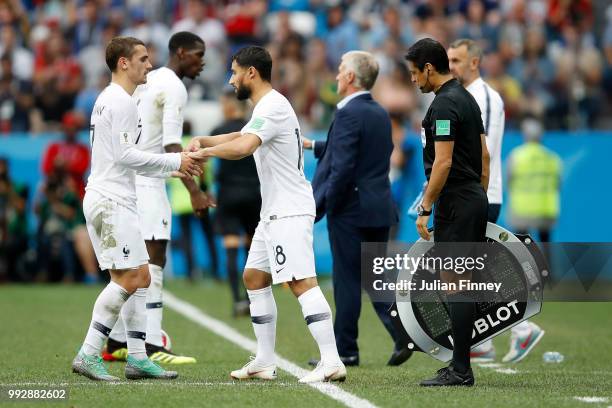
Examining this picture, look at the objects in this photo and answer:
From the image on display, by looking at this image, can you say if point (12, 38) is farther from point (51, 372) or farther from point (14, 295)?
point (51, 372)

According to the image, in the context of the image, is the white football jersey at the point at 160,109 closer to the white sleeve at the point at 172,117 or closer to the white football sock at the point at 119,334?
the white sleeve at the point at 172,117

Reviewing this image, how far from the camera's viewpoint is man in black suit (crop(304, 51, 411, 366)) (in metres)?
9.65

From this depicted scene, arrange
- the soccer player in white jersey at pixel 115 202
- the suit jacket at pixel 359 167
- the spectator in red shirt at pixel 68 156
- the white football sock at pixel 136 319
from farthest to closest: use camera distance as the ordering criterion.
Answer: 1. the spectator in red shirt at pixel 68 156
2. the suit jacket at pixel 359 167
3. the white football sock at pixel 136 319
4. the soccer player in white jersey at pixel 115 202

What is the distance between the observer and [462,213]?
7.94m

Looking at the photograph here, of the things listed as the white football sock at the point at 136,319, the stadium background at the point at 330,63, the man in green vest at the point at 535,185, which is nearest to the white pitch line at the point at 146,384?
the white football sock at the point at 136,319

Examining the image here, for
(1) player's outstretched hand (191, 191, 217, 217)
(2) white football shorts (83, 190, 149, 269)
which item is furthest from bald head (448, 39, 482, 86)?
(2) white football shorts (83, 190, 149, 269)

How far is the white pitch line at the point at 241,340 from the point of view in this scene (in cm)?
744

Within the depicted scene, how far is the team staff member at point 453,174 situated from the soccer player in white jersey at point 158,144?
7.44 feet

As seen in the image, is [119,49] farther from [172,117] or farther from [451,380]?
[451,380]

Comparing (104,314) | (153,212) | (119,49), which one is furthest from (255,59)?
(104,314)

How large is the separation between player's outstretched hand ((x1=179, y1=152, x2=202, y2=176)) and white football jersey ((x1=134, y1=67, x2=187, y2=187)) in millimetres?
1210

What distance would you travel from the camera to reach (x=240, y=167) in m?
14.4

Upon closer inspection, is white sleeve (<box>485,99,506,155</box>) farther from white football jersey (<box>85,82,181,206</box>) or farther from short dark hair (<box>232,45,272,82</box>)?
white football jersey (<box>85,82,181,206</box>)

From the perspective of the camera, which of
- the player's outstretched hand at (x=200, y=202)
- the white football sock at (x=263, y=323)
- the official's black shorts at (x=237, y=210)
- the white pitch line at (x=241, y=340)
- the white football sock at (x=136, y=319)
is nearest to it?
the white pitch line at (x=241, y=340)
